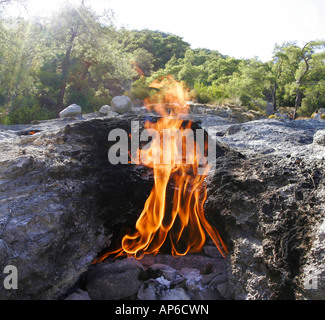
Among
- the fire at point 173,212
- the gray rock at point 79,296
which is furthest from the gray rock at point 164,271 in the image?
the gray rock at point 79,296

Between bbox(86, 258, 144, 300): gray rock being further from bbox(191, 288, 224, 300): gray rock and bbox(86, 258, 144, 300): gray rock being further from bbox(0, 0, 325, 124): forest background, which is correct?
bbox(0, 0, 325, 124): forest background

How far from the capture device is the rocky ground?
8.52ft

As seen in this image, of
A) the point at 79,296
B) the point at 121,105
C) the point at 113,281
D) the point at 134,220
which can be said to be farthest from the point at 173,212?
the point at 121,105

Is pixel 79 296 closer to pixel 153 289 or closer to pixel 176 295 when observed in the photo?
pixel 153 289

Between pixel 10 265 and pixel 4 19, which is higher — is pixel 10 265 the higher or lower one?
the lower one

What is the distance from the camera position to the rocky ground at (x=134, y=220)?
2598 mm

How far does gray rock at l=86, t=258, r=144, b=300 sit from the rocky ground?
1 centimetres

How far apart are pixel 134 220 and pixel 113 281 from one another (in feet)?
3.30

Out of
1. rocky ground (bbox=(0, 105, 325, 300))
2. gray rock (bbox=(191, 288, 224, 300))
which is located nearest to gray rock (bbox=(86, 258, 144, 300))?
rocky ground (bbox=(0, 105, 325, 300))

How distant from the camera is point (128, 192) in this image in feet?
12.7

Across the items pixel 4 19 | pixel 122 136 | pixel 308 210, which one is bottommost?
pixel 308 210
